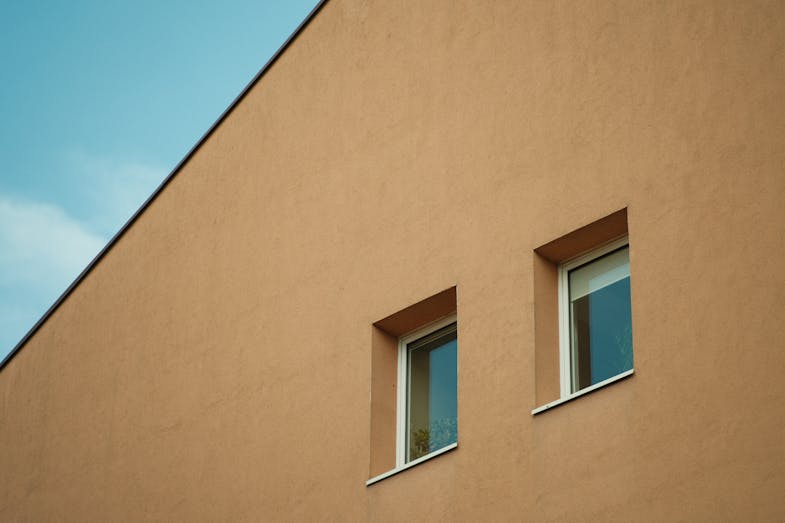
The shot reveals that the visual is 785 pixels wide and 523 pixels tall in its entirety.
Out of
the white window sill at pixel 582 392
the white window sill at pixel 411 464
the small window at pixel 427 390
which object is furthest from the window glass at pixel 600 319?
the small window at pixel 427 390

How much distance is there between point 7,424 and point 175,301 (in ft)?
11.2

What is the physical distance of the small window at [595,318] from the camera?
30.1ft

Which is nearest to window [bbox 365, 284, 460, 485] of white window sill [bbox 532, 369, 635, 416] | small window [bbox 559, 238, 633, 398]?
small window [bbox 559, 238, 633, 398]

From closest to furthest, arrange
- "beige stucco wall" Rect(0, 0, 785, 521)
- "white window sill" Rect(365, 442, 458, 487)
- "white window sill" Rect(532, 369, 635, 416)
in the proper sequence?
"beige stucco wall" Rect(0, 0, 785, 521) → "white window sill" Rect(532, 369, 635, 416) → "white window sill" Rect(365, 442, 458, 487)

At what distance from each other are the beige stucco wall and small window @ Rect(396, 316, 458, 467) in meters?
0.37

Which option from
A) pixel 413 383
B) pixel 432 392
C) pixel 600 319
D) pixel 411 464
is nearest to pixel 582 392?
pixel 600 319

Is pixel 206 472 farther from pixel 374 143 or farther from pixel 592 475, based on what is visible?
pixel 592 475

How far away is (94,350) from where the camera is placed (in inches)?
569

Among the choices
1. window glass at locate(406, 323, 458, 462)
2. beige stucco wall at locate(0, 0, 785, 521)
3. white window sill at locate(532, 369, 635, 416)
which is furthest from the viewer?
window glass at locate(406, 323, 458, 462)

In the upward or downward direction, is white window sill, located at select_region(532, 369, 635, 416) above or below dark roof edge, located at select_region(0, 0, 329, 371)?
below

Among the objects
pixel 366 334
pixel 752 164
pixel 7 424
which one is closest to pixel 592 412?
pixel 752 164

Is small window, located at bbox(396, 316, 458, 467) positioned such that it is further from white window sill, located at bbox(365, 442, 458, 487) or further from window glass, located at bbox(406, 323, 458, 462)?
white window sill, located at bbox(365, 442, 458, 487)

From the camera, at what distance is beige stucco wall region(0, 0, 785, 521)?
815cm

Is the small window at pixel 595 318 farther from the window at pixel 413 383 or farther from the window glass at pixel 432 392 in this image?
the window glass at pixel 432 392
